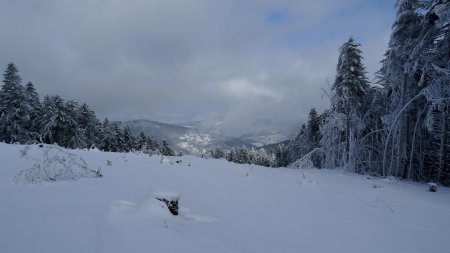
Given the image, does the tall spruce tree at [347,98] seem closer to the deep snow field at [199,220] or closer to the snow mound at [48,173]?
the deep snow field at [199,220]

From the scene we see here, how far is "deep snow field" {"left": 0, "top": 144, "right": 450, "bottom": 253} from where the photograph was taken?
126 inches

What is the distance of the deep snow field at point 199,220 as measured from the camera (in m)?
3.20

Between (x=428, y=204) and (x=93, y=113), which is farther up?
(x=93, y=113)

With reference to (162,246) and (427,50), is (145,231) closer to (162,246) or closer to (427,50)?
(162,246)

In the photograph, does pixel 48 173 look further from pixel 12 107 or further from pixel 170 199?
pixel 12 107

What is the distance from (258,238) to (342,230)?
1.63m

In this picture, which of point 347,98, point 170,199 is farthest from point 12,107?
Result: point 170,199

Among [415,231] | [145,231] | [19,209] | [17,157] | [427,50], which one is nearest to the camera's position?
[145,231]

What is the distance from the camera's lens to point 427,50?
1773 centimetres

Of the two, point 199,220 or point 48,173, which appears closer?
point 199,220

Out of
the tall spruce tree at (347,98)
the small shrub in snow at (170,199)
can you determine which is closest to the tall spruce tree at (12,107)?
the tall spruce tree at (347,98)

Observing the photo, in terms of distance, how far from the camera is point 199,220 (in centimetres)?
438

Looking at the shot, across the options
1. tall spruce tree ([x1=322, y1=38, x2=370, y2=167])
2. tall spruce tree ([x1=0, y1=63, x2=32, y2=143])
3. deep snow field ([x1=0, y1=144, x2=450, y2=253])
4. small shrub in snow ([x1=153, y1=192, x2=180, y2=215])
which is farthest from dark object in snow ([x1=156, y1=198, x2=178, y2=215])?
tall spruce tree ([x1=0, y1=63, x2=32, y2=143])

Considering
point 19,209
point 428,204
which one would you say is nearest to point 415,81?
point 428,204
